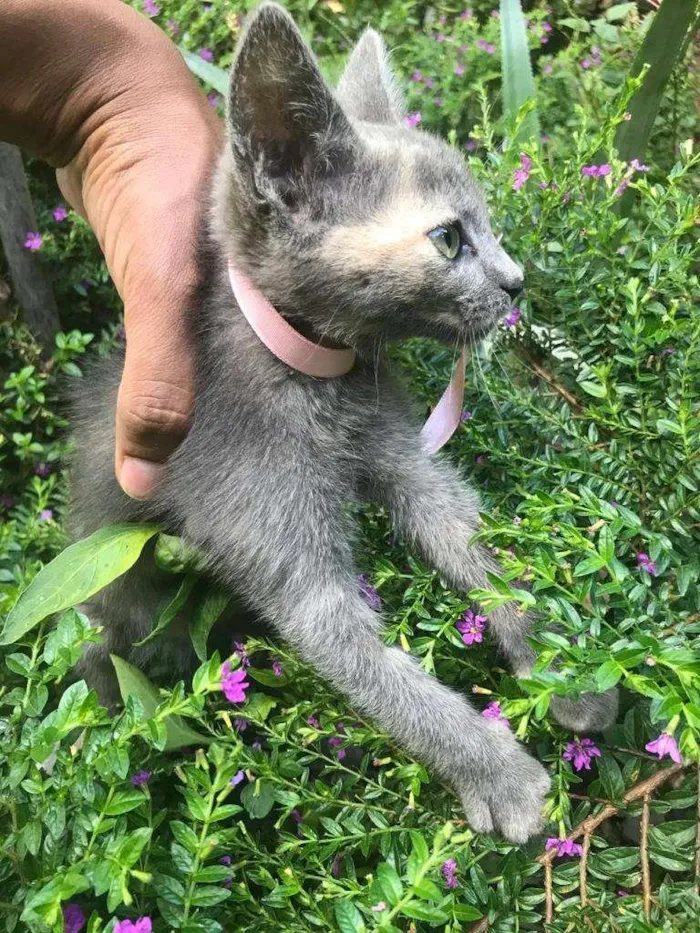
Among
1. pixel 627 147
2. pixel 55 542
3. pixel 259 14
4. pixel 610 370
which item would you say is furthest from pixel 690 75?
pixel 55 542

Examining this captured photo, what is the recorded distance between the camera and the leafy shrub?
758mm

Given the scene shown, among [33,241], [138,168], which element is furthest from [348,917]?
[33,241]

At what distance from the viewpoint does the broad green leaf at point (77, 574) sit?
3.27 feet

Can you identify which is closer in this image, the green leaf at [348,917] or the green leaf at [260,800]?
the green leaf at [348,917]

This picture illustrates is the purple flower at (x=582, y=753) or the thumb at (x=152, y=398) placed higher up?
the thumb at (x=152, y=398)

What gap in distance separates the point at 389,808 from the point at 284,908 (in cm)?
17

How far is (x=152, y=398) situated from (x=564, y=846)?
77 cm

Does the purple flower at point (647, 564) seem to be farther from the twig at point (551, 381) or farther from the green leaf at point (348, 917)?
the green leaf at point (348, 917)

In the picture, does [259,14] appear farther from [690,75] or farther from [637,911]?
[690,75]

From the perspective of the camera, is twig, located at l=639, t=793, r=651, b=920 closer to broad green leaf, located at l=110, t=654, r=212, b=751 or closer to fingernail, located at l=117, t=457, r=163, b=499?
broad green leaf, located at l=110, t=654, r=212, b=751

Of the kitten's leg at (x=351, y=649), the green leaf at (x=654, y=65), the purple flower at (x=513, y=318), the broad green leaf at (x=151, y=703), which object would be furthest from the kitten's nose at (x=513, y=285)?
the broad green leaf at (x=151, y=703)

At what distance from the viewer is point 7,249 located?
189 cm

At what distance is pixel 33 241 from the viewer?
183 centimetres

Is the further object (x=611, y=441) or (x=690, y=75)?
(x=690, y=75)
